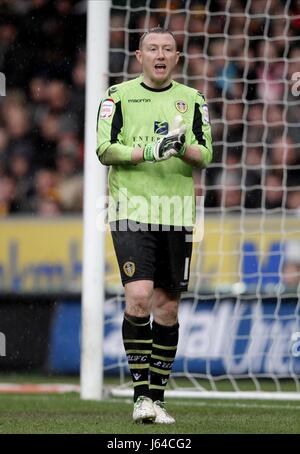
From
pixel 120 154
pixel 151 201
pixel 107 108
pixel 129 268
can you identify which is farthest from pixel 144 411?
pixel 107 108

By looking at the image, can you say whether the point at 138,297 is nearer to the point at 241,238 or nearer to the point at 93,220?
the point at 93,220

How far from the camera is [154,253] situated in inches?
224

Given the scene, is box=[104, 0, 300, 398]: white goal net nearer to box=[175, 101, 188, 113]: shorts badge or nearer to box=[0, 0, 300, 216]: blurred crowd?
box=[0, 0, 300, 216]: blurred crowd

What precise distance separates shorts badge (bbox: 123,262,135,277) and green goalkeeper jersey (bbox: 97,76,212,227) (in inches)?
9.4

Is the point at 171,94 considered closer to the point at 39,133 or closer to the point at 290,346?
the point at 290,346

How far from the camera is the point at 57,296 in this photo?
10039mm

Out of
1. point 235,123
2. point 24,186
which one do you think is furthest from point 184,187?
point 24,186

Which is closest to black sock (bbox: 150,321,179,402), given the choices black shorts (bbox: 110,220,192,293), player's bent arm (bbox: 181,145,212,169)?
black shorts (bbox: 110,220,192,293)

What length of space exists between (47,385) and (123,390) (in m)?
1.66

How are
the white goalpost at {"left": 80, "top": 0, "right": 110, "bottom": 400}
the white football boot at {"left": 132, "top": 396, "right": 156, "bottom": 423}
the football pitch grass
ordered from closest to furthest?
the football pitch grass
the white football boot at {"left": 132, "top": 396, "right": 156, "bottom": 423}
the white goalpost at {"left": 80, "top": 0, "right": 110, "bottom": 400}

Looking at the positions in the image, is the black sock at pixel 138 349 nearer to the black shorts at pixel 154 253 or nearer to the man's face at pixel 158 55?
the black shorts at pixel 154 253

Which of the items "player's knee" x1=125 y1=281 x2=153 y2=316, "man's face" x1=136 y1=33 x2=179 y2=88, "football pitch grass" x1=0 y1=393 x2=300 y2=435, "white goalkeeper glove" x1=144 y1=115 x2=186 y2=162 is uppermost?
"man's face" x1=136 y1=33 x2=179 y2=88

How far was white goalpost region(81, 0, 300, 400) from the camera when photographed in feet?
29.5

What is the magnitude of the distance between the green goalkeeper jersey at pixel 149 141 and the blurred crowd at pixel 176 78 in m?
2.69
